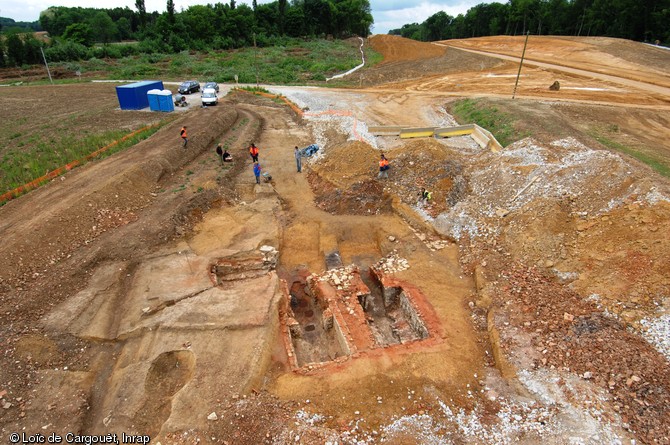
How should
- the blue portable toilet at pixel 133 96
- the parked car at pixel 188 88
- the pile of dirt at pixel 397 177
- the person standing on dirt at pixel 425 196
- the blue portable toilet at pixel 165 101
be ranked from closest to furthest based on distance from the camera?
the person standing on dirt at pixel 425 196, the pile of dirt at pixel 397 177, the blue portable toilet at pixel 165 101, the blue portable toilet at pixel 133 96, the parked car at pixel 188 88

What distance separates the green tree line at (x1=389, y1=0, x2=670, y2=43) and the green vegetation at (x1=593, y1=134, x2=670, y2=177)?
42.2 meters

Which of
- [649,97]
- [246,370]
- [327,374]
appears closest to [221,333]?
[246,370]

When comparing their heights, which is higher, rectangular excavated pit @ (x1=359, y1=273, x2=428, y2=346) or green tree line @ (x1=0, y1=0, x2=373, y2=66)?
green tree line @ (x1=0, y1=0, x2=373, y2=66)

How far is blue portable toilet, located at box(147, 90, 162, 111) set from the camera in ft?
96.4

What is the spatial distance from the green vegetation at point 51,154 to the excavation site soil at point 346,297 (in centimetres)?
165

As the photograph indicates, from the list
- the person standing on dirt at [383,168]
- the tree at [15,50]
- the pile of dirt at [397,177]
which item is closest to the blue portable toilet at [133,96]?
the pile of dirt at [397,177]

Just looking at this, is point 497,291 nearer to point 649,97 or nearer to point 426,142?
point 426,142

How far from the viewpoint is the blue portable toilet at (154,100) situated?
29.4 metres

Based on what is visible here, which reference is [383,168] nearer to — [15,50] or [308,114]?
[308,114]

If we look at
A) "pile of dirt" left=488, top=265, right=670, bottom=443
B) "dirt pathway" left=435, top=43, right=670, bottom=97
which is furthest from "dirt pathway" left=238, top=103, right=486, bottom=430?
"dirt pathway" left=435, top=43, right=670, bottom=97

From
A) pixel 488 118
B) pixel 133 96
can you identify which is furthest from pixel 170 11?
pixel 488 118

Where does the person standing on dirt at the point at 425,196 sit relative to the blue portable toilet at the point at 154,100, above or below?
below

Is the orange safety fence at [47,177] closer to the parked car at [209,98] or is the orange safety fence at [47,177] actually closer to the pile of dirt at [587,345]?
the parked car at [209,98]

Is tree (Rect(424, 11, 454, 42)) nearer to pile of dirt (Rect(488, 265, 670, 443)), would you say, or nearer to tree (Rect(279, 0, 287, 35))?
tree (Rect(279, 0, 287, 35))
